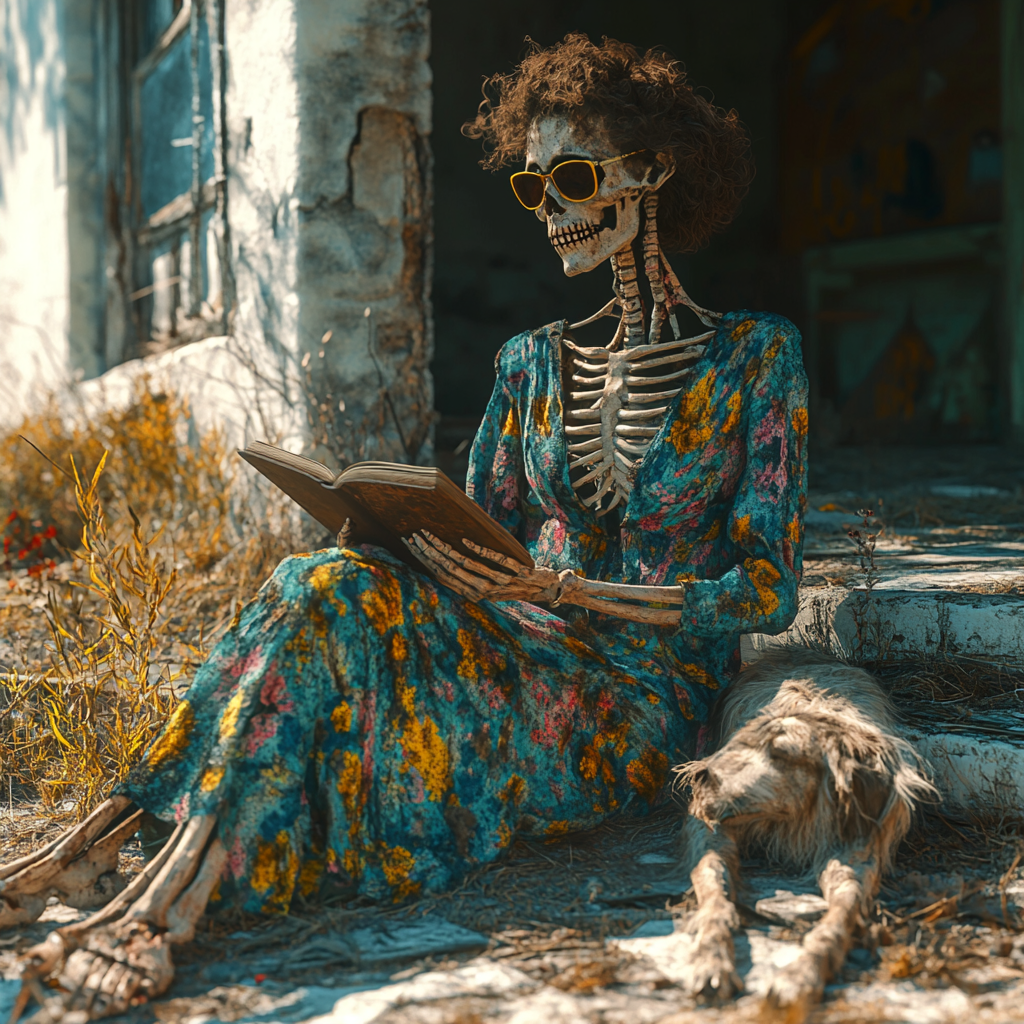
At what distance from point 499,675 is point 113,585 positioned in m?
0.99

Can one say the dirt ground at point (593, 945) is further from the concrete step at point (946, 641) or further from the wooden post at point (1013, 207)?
the wooden post at point (1013, 207)

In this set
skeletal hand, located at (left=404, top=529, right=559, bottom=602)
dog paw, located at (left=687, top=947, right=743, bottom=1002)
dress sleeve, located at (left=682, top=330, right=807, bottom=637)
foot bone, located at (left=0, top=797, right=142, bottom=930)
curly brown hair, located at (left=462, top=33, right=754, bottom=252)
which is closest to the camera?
dog paw, located at (left=687, top=947, right=743, bottom=1002)

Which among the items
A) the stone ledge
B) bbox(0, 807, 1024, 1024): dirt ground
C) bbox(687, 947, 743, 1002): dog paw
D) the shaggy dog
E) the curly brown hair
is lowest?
bbox(0, 807, 1024, 1024): dirt ground

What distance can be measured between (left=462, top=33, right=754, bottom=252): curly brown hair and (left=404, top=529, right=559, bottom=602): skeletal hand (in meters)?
0.95

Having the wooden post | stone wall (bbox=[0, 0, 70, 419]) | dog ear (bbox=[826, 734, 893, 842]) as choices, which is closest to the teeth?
dog ear (bbox=[826, 734, 893, 842])

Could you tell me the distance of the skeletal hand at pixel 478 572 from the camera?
1930 mm

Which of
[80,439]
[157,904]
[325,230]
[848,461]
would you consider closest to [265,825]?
[157,904]

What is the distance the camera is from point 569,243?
2.31 meters

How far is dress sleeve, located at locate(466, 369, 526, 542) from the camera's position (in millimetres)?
2504

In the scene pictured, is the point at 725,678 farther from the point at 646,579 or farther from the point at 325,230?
the point at 325,230

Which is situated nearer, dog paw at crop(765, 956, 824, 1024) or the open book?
dog paw at crop(765, 956, 824, 1024)

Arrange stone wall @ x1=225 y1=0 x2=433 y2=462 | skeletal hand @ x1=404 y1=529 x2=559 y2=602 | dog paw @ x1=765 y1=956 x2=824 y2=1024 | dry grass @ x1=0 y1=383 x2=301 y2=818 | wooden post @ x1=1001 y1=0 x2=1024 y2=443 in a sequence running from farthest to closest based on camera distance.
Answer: wooden post @ x1=1001 y1=0 x2=1024 y2=443 → stone wall @ x1=225 y1=0 x2=433 y2=462 → dry grass @ x1=0 y1=383 x2=301 y2=818 → skeletal hand @ x1=404 y1=529 x2=559 y2=602 → dog paw @ x1=765 y1=956 x2=824 y2=1024

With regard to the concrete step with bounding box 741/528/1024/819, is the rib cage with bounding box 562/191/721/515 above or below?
above

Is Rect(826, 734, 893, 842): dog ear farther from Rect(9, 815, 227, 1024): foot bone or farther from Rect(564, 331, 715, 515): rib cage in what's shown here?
Rect(9, 815, 227, 1024): foot bone
